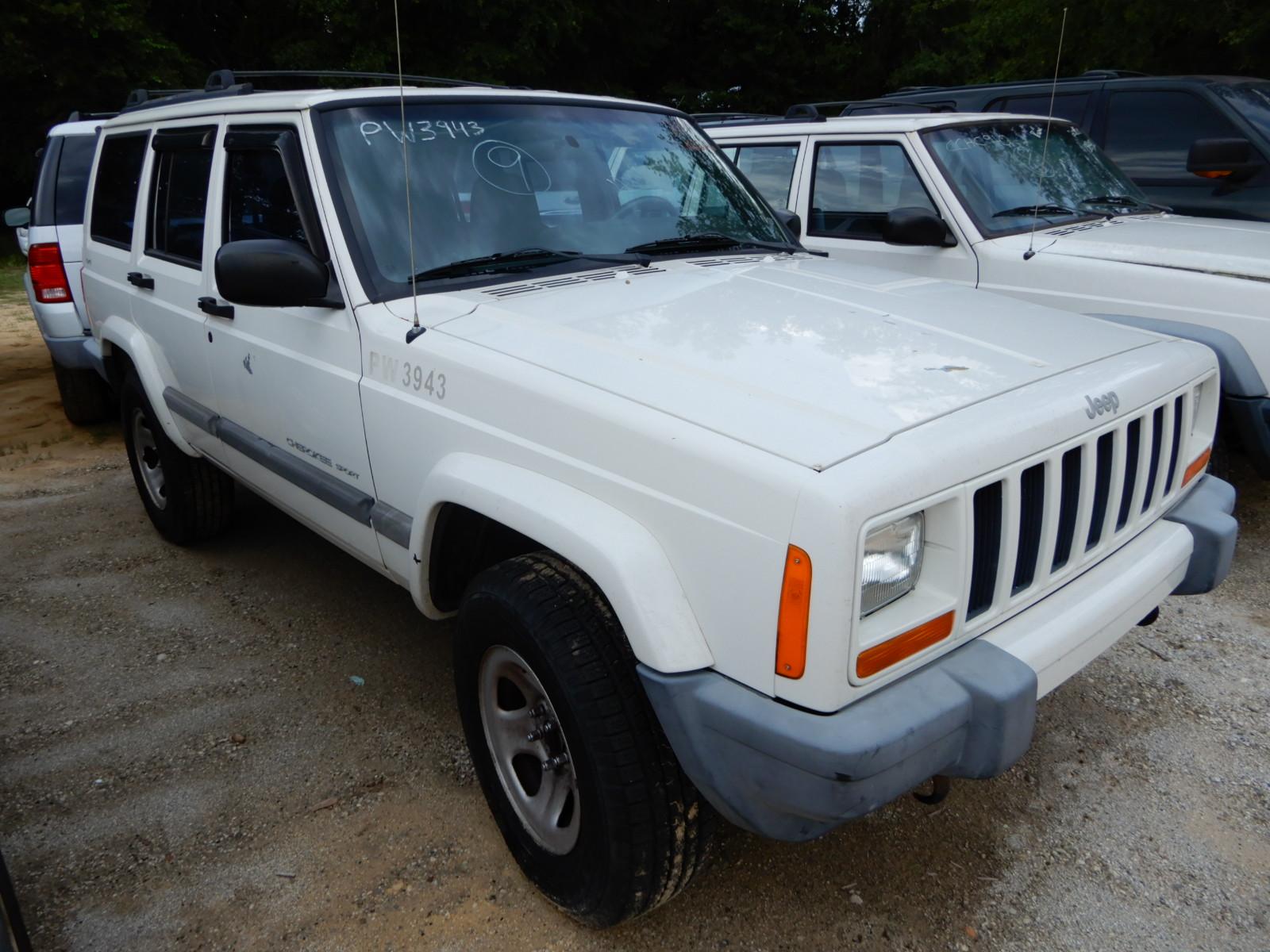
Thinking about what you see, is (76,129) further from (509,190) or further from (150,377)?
(509,190)

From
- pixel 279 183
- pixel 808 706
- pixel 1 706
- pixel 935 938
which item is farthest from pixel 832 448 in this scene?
pixel 1 706

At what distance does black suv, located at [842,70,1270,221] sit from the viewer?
587cm

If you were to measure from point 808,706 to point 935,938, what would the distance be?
3.18 feet

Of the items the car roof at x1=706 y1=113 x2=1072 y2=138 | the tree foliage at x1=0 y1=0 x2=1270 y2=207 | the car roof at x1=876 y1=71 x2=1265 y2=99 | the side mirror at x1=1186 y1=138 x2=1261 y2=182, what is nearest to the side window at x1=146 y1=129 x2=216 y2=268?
the car roof at x1=706 y1=113 x2=1072 y2=138

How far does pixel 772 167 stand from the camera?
19.4 ft

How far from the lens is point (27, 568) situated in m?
4.70

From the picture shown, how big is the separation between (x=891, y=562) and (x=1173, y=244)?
3626 mm

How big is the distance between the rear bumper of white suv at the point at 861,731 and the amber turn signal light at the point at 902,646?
0.18 ft

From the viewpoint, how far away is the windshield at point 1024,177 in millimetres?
5137

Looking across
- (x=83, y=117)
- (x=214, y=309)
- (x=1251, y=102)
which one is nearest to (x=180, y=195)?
(x=214, y=309)

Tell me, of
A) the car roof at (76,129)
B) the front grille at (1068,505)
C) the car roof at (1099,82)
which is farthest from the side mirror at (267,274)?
the car roof at (1099,82)

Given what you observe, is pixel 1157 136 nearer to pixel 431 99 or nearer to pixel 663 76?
pixel 431 99

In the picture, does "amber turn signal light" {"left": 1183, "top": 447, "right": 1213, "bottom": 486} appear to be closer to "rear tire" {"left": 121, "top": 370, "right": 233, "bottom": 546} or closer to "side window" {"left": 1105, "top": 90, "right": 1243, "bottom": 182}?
"rear tire" {"left": 121, "top": 370, "right": 233, "bottom": 546}

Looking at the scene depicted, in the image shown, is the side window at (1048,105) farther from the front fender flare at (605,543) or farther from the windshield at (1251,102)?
the front fender flare at (605,543)
